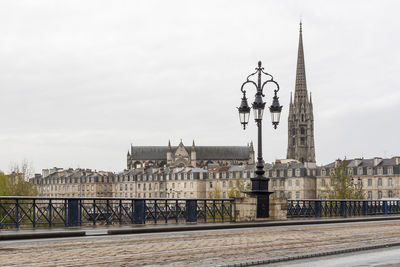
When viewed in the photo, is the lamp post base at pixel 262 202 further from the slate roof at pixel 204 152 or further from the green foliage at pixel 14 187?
the slate roof at pixel 204 152

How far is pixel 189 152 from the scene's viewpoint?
18362 centimetres

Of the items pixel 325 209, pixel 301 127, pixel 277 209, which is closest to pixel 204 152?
pixel 301 127

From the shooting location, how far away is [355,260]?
1314 centimetres

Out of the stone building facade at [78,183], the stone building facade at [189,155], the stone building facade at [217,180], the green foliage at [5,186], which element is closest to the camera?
the green foliage at [5,186]

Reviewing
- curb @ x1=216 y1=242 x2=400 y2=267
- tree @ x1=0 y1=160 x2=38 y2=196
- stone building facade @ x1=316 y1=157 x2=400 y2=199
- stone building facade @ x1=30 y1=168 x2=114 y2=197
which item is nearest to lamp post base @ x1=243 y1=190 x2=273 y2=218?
curb @ x1=216 y1=242 x2=400 y2=267

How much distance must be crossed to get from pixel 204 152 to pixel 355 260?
169144 millimetres

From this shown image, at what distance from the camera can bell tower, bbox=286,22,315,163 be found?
184 metres

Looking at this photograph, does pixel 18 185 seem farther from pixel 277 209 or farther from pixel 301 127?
pixel 301 127

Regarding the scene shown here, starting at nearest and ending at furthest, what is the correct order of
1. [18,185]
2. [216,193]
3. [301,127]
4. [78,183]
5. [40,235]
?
[40,235] < [18,185] < [216,193] < [78,183] < [301,127]

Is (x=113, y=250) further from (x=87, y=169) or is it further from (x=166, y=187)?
(x=87, y=169)

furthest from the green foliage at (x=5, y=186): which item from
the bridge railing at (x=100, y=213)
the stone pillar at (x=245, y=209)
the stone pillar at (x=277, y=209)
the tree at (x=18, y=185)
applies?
the stone pillar at (x=245, y=209)

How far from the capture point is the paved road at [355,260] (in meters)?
Result: 12.4

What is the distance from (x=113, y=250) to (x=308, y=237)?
702 centimetres

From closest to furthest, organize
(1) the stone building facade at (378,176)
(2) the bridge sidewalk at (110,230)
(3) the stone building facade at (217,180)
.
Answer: (2) the bridge sidewalk at (110,230)
(1) the stone building facade at (378,176)
(3) the stone building facade at (217,180)
